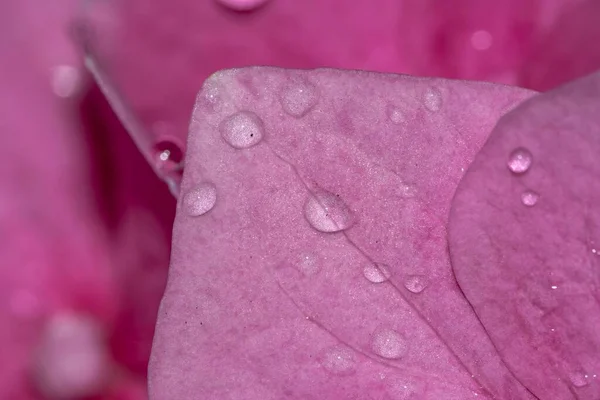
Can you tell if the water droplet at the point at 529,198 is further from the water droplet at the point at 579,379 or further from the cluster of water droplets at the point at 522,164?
the water droplet at the point at 579,379

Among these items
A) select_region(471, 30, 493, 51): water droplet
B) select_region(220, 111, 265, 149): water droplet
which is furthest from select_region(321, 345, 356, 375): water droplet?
select_region(471, 30, 493, 51): water droplet

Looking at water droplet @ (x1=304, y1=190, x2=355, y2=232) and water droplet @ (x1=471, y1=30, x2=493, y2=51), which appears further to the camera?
water droplet @ (x1=471, y1=30, x2=493, y2=51)

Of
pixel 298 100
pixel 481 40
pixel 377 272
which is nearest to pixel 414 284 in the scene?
pixel 377 272

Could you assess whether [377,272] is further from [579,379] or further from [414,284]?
[579,379]

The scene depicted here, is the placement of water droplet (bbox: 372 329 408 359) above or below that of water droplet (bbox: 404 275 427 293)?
below

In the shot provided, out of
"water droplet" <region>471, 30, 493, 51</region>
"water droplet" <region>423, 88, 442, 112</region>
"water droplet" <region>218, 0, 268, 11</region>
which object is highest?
"water droplet" <region>423, 88, 442, 112</region>

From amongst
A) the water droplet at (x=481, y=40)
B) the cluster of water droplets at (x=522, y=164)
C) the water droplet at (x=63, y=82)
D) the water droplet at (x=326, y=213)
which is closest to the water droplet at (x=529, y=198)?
the cluster of water droplets at (x=522, y=164)

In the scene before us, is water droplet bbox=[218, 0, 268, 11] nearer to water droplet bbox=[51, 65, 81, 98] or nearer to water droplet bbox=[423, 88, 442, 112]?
water droplet bbox=[51, 65, 81, 98]
